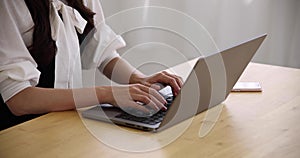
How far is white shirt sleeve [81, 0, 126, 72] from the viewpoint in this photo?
5.94 feet

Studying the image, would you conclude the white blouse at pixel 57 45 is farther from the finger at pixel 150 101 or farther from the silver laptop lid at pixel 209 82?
the silver laptop lid at pixel 209 82

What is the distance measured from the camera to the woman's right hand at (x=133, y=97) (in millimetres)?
1284

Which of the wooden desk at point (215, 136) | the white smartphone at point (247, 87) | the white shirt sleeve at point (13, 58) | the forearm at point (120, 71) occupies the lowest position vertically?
the forearm at point (120, 71)

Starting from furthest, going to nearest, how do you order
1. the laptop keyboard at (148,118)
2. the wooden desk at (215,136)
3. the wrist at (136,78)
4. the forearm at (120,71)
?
the forearm at (120,71), the wrist at (136,78), the laptop keyboard at (148,118), the wooden desk at (215,136)

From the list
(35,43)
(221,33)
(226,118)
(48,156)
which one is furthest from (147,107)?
(221,33)

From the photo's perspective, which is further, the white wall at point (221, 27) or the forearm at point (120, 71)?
the white wall at point (221, 27)

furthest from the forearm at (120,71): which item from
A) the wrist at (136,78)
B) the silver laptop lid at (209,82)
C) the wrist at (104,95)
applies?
the silver laptop lid at (209,82)

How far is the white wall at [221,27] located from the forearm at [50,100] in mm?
1218

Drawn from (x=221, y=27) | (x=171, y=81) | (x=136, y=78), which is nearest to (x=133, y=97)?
(x=171, y=81)

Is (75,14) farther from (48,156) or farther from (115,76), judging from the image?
(48,156)

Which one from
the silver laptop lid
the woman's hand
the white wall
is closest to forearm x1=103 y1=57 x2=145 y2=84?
the woman's hand

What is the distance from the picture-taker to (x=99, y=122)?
1.24 meters

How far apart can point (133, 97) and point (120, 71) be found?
51 centimetres

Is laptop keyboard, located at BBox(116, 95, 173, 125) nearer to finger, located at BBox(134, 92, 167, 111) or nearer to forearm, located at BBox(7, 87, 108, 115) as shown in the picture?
finger, located at BBox(134, 92, 167, 111)
